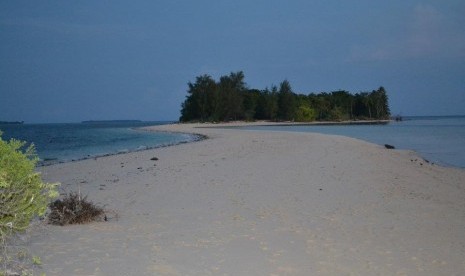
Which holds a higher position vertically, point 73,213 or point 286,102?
point 286,102

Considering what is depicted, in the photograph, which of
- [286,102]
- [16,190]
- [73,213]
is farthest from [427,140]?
[286,102]

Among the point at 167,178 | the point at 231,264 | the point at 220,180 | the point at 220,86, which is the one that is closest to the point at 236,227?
the point at 231,264

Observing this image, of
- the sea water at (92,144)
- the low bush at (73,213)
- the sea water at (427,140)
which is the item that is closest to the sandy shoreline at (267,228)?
the low bush at (73,213)

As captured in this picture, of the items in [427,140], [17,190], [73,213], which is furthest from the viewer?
[427,140]

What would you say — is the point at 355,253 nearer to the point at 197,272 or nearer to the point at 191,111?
the point at 197,272

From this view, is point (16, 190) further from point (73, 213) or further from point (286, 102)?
point (286, 102)

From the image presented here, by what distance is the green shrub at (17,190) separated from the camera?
13.0 feet

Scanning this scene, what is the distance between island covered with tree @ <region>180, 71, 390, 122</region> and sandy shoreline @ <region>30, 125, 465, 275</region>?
341 ft

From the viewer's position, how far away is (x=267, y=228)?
819 centimetres

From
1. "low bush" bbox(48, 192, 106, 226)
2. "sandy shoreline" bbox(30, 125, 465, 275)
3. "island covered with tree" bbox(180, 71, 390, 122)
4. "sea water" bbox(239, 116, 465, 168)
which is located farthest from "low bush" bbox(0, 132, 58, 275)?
"island covered with tree" bbox(180, 71, 390, 122)

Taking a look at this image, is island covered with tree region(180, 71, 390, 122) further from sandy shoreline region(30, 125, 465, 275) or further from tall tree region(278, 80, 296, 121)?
sandy shoreline region(30, 125, 465, 275)

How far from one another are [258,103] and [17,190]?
129m

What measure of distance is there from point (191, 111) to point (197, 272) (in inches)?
4800

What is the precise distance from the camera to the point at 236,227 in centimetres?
824
